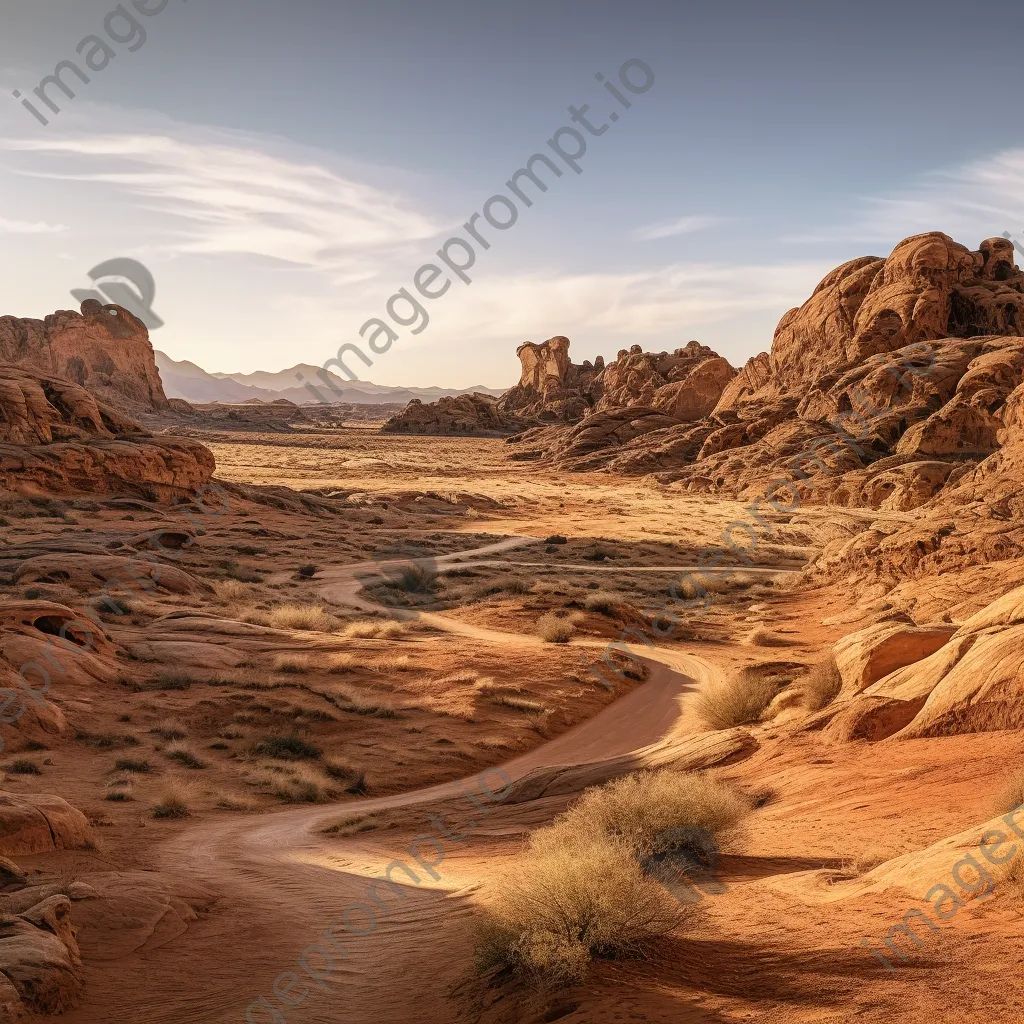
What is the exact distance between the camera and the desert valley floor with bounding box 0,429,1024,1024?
568 centimetres

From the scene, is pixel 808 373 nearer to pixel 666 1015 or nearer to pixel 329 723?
pixel 329 723

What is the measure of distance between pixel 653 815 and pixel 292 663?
1267 centimetres

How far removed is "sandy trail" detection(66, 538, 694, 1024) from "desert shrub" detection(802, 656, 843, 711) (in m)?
5.63

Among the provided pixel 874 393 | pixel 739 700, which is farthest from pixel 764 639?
pixel 874 393

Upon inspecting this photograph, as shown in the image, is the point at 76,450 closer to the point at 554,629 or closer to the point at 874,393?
the point at 554,629

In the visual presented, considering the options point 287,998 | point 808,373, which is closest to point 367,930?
point 287,998

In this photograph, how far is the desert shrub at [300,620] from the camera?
23.6m

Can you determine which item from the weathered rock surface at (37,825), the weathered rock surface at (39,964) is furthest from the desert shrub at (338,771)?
the weathered rock surface at (39,964)

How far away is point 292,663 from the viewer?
1939cm

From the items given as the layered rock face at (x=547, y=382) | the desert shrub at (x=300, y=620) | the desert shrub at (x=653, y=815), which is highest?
the layered rock face at (x=547, y=382)

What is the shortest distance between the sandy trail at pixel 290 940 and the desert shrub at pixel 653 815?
4.17 feet

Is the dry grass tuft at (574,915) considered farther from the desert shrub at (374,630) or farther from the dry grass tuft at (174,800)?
the desert shrub at (374,630)

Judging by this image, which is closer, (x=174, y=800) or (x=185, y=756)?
(x=174, y=800)

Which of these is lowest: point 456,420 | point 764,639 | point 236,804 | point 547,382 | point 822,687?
point 236,804
